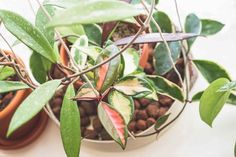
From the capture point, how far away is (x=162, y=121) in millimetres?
885

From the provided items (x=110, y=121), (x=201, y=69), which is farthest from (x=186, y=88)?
(x=110, y=121)

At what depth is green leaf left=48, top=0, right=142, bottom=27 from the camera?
46 cm

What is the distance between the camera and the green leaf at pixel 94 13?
0.46m

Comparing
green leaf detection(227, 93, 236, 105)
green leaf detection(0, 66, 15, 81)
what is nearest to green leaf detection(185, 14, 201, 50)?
green leaf detection(227, 93, 236, 105)

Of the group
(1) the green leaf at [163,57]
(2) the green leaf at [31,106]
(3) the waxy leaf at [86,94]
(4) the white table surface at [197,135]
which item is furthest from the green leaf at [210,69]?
(2) the green leaf at [31,106]

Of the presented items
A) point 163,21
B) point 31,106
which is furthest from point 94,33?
point 31,106

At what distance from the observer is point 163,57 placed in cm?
91

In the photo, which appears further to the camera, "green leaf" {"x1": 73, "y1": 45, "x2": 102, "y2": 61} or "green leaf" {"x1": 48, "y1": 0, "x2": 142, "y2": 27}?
"green leaf" {"x1": 73, "y1": 45, "x2": 102, "y2": 61}

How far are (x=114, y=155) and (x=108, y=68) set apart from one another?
1.28ft

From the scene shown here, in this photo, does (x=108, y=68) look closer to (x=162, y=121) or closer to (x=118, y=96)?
(x=118, y=96)

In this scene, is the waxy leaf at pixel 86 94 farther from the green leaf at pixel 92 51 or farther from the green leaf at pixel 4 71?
the green leaf at pixel 4 71

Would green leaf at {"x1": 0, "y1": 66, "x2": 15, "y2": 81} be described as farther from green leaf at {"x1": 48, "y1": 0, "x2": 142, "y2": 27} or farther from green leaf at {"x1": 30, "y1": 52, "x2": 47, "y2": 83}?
green leaf at {"x1": 48, "y1": 0, "x2": 142, "y2": 27}

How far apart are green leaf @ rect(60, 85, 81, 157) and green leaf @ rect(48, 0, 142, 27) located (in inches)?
8.9

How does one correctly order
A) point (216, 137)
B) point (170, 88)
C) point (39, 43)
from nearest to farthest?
point (39, 43)
point (170, 88)
point (216, 137)
